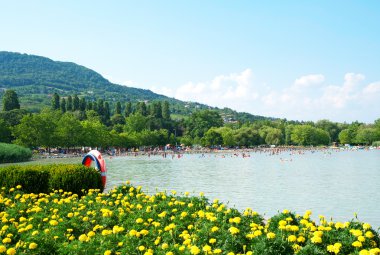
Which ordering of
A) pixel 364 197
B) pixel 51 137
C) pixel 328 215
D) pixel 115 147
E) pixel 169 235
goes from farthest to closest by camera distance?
1. pixel 115 147
2. pixel 51 137
3. pixel 364 197
4. pixel 328 215
5. pixel 169 235

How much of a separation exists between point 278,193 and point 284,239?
21912mm

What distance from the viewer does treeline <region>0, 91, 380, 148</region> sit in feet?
331

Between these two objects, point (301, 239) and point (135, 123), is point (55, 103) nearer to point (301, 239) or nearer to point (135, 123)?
point (135, 123)

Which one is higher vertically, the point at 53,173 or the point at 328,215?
the point at 53,173

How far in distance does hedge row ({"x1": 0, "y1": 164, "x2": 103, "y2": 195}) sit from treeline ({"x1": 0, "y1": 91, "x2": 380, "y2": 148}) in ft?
259

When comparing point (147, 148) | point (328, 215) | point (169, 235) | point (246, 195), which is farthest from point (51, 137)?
point (169, 235)

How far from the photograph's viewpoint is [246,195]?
27.8 meters

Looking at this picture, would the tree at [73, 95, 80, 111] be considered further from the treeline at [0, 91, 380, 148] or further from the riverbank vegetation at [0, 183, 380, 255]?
the riverbank vegetation at [0, 183, 380, 255]

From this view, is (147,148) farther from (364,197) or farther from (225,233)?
(225,233)

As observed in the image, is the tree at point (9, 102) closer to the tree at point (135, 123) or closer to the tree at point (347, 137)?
the tree at point (135, 123)

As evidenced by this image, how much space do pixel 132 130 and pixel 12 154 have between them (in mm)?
77042

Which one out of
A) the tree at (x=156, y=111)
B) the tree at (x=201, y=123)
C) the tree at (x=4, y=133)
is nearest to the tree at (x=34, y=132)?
the tree at (x=4, y=133)

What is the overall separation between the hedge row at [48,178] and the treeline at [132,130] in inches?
3108

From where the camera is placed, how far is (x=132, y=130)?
498 feet
